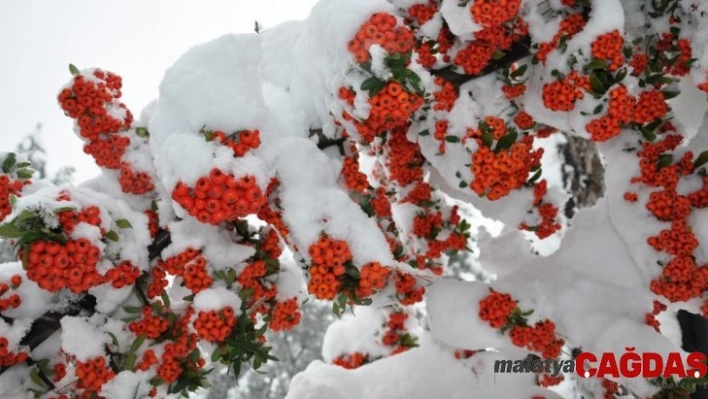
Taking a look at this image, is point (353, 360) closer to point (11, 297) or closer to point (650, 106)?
point (11, 297)

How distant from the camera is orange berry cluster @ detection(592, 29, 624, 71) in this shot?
13.4ft

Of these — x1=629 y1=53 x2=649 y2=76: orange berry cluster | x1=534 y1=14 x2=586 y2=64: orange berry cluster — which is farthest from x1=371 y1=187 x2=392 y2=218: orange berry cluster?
x1=629 y1=53 x2=649 y2=76: orange berry cluster

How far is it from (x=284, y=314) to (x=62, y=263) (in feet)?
7.13

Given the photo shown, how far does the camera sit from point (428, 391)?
6.12m

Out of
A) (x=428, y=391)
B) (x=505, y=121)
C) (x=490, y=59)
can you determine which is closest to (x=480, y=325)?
(x=428, y=391)

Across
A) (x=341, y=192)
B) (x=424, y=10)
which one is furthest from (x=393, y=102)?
(x=424, y=10)

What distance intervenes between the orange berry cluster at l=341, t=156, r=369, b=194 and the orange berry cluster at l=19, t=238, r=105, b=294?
210cm

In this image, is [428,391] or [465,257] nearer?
[428,391]

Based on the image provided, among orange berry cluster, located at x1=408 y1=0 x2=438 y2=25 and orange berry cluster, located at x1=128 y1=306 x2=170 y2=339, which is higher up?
orange berry cluster, located at x1=408 y1=0 x2=438 y2=25

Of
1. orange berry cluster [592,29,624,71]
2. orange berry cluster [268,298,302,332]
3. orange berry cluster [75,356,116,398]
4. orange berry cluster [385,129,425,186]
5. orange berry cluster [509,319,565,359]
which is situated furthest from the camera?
orange berry cluster [385,129,425,186]

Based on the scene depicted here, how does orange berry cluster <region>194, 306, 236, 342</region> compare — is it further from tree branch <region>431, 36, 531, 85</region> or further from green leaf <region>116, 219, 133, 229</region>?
tree branch <region>431, 36, 531, 85</region>

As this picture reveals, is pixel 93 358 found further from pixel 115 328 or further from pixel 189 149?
pixel 189 149

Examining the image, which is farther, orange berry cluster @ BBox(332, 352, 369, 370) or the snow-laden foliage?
orange berry cluster @ BBox(332, 352, 369, 370)

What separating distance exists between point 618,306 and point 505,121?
7.88ft
